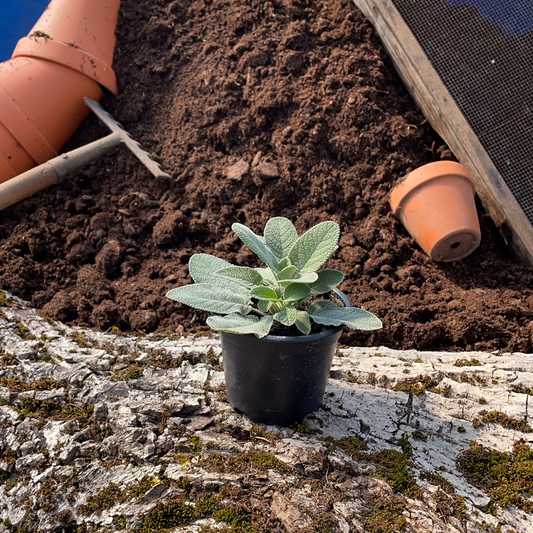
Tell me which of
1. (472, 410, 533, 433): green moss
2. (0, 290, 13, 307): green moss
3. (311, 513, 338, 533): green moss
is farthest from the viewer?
(0, 290, 13, 307): green moss

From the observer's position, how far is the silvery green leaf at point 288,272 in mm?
1468

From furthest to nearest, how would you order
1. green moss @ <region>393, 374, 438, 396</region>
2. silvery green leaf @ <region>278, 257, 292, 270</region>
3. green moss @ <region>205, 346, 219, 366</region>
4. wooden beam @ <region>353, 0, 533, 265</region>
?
wooden beam @ <region>353, 0, 533, 265</region>, green moss @ <region>205, 346, 219, 366</region>, green moss @ <region>393, 374, 438, 396</region>, silvery green leaf @ <region>278, 257, 292, 270</region>

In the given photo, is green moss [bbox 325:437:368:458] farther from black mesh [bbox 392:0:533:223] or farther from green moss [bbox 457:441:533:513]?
black mesh [bbox 392:0:533:223]

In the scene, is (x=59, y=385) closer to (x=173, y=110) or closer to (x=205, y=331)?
(x=205, y=331)

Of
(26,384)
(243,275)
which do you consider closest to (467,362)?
(243,275)

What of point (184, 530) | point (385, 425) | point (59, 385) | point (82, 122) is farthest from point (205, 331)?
point (82, 122)

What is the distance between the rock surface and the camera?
4.21 feet

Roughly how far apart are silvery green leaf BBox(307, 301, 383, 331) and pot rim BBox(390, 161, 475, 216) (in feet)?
4.29

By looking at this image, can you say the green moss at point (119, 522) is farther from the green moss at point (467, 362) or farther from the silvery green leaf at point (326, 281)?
the green moss at point (467, 362)

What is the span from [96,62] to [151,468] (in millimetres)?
2787

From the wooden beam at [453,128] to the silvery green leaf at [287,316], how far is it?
68.3 inches

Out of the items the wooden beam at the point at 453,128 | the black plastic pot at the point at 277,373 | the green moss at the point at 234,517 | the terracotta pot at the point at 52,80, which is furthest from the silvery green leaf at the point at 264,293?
the terracotta pot at the point at 52,80

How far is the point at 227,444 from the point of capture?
1.47 meters

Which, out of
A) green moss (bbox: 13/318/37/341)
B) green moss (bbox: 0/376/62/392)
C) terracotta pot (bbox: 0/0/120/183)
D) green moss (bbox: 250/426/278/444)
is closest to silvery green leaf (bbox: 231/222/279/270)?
green moss (bbox: 250/426/278/444)
